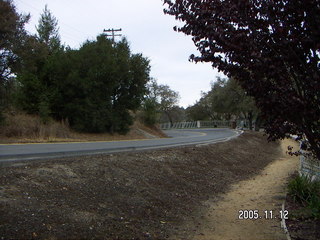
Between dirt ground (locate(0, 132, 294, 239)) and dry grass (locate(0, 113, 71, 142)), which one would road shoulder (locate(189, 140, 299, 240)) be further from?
dry grass (locate(0, 113, 71, 142))

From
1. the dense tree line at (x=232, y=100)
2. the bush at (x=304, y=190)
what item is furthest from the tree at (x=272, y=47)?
the dense tree line at (x=232, y=100)

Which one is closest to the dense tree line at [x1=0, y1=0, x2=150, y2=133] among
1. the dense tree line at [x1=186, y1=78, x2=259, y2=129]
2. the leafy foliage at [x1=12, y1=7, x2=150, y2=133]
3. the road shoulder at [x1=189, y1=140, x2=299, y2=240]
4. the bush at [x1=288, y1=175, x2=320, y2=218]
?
the leafy foliage at [x1=12, y1=7, x2=150, y2=133]

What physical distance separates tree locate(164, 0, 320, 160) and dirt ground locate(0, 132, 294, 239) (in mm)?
2987

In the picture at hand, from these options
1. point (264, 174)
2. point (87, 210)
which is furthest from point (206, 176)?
point (87, 210)

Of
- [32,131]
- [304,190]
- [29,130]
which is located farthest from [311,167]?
[29,130]

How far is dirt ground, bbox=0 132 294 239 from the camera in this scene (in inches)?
214

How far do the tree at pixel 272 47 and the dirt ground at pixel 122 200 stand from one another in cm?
299

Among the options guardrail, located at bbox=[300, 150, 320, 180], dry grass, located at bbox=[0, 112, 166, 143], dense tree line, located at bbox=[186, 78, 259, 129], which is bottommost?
guardrail, located at bbox=[300, 150, 320, 180]

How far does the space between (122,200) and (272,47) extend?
4.32 meters

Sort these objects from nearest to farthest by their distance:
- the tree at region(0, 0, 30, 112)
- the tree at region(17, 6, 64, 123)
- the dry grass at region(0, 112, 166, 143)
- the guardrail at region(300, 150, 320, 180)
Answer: the guardrail at region(300, 150, 320, 180) → the dry grass at region(0, 112, 166, 143) → the tree at region(0, 0, 30, 112) → the tree at region(17, 6, 64, 123)

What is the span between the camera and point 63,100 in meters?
27.2

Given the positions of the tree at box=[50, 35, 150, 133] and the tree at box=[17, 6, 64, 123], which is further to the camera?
the tree at box=[50, 35, 150, 133]

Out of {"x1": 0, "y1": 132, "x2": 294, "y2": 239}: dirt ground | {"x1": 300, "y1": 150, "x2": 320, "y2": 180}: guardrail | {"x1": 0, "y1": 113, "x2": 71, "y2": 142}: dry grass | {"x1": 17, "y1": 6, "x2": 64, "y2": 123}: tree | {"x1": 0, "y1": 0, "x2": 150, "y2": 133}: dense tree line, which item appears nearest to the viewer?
Result: {"x1": 0, "y1": 132, "x2": 294, "y2": 239}: dirt ground

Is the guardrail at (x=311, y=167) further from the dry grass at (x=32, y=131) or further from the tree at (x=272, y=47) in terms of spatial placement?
the dry grass at (x=32, y=131)
